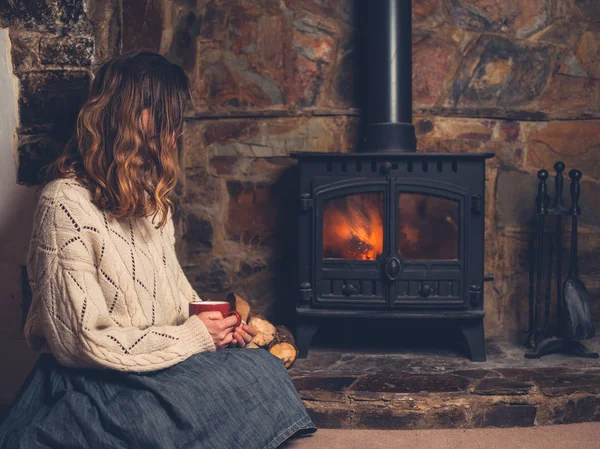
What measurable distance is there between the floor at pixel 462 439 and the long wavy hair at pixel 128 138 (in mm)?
883

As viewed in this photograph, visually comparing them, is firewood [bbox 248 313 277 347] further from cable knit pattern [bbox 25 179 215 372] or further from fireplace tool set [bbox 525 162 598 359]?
fireplace tool set [bbox 525 162 598 359]

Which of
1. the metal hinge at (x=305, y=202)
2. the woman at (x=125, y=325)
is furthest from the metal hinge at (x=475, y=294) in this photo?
the woman at (x=125, y=325)

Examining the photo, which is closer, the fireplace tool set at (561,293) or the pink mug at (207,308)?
the pink mug at (207,308)

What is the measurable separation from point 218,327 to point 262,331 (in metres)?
0.90

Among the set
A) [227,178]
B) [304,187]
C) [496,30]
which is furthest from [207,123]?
[496,30]

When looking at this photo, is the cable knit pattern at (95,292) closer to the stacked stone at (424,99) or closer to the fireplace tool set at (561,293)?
the stacked stone at (424,99)

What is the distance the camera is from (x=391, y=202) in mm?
2635

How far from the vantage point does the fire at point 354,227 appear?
8.82 feet

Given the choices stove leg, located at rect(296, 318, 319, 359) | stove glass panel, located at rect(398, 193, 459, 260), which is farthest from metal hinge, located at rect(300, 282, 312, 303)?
stove glass panel, located at rect(398, 193, 459, 260)

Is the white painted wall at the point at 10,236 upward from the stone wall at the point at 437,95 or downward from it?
downward

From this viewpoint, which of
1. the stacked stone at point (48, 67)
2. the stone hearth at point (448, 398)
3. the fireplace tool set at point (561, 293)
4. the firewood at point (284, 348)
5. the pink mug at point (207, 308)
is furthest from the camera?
the fireplace tool set at point (561, 293)

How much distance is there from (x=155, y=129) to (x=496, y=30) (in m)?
1.87

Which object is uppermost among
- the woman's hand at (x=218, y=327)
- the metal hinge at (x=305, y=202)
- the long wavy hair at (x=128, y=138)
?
the long wavy hair at (x=128, y=138)

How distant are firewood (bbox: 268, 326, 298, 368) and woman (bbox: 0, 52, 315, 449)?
72 centimetres
